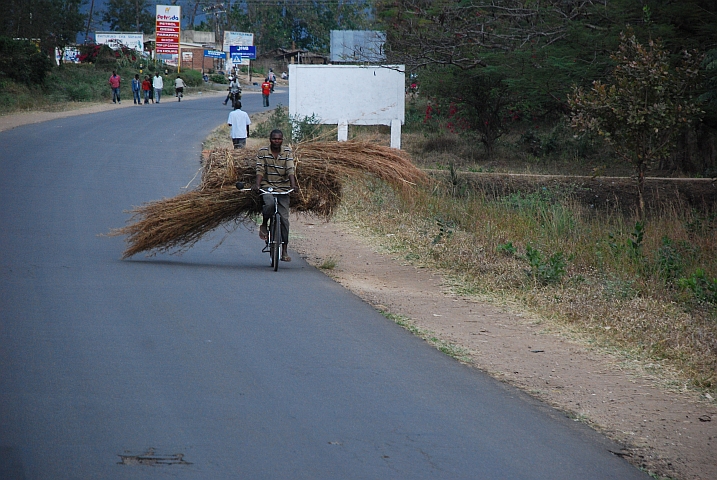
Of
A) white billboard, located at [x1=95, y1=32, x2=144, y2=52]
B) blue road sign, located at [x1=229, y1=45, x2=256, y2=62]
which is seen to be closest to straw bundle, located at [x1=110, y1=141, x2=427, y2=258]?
blue road sign, located at [x1=229, y1=45, x2=256, y2=62]

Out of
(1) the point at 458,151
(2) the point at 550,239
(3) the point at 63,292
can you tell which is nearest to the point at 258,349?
(3) the point at 63,292

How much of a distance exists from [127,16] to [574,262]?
357ft

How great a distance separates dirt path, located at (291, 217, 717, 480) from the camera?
515cm

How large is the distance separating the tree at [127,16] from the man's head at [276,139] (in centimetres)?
10546

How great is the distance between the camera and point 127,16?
110438mm

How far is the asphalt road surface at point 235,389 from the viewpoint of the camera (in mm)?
4496

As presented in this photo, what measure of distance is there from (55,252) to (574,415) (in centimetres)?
770

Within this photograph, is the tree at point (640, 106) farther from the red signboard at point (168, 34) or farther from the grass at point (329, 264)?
the red signboard at point (168, 34)

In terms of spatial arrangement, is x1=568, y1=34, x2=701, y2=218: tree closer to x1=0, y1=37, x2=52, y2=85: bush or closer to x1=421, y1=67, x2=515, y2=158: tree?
x1=421, y1=67, x2=515, y2=158: tree

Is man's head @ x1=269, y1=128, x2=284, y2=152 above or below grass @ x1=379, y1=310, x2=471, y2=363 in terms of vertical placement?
above

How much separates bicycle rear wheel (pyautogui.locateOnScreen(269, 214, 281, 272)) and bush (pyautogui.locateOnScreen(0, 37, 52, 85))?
38.6 m

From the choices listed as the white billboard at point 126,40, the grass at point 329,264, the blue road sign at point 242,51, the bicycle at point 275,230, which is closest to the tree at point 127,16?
the white billboard at point 126,40

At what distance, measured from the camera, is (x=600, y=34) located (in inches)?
818

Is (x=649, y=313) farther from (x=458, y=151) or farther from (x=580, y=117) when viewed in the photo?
(x=458, y=151)
